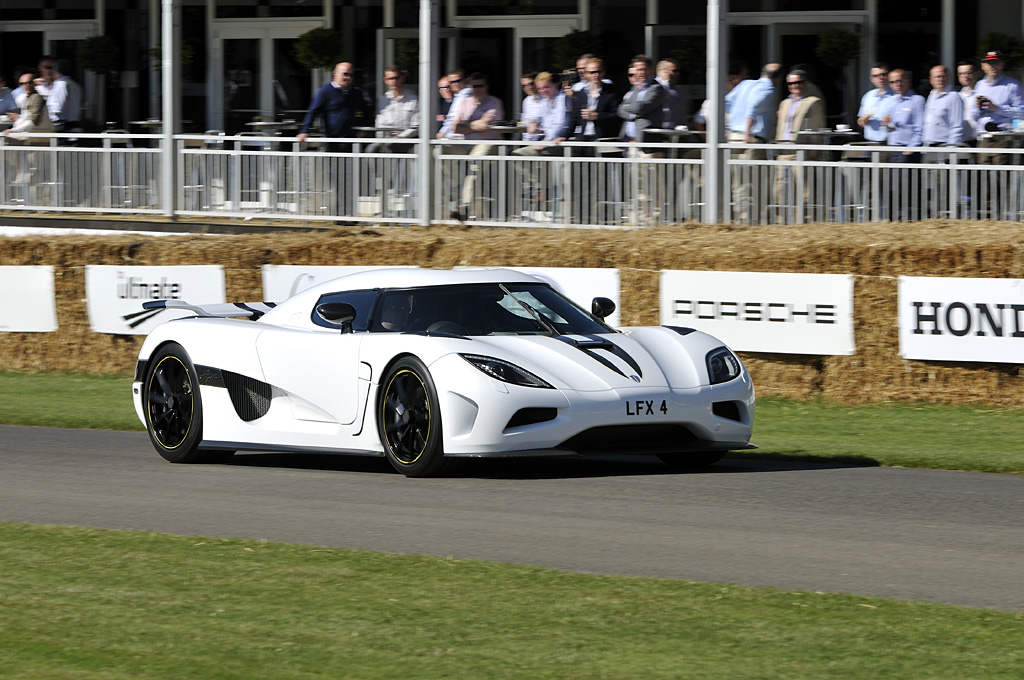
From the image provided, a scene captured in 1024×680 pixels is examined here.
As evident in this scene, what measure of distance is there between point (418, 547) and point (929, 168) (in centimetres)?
1098

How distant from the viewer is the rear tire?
35.7 feet

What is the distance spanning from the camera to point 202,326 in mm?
11641

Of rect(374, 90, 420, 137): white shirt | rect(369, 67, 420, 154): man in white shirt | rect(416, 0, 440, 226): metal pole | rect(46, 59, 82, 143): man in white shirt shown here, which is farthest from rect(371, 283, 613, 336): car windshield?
rect(46, 59, 82, 143): man in white shirt

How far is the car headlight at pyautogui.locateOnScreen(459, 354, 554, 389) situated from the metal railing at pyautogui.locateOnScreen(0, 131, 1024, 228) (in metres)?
8.48

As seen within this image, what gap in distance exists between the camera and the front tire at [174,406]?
37.7 feet

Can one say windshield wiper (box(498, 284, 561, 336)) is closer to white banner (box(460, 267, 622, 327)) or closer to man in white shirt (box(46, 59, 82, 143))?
white banner (box(460, 267, 622, 327))

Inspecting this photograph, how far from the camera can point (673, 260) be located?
15.4 m

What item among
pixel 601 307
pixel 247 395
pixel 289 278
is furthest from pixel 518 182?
pixel 247 395

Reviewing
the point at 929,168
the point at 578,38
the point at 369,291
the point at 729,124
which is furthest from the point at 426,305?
the point at 578,38

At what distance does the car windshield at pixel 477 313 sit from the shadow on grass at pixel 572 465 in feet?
2.67

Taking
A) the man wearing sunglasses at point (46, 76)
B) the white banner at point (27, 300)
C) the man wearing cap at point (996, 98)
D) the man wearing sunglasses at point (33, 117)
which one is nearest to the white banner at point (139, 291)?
the white banner at point (27, 300)

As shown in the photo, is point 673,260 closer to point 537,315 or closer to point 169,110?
point 537,315

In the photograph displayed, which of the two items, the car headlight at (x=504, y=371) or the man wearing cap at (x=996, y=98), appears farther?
the man wearing cap at (x=996, y=98)

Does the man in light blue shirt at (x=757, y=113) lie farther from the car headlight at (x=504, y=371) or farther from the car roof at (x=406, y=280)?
the car headlight at (x=504, y=371)
